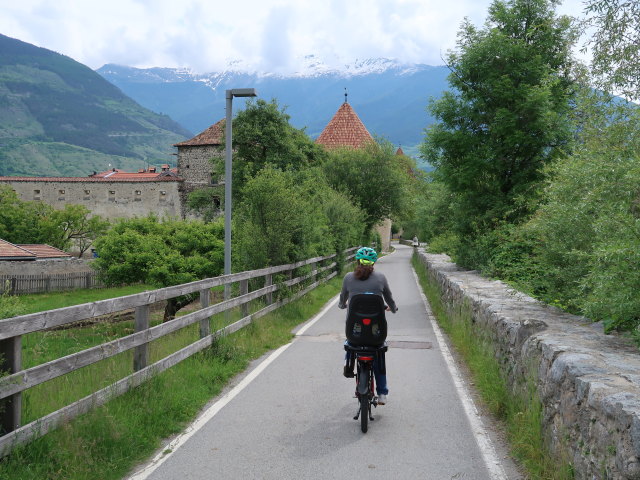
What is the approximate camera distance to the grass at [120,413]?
424cm

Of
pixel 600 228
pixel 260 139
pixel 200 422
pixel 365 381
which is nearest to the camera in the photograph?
pixel 365 381

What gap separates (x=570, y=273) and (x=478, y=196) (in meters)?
10.3

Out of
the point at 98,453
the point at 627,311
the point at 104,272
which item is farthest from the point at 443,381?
the point at 104,272

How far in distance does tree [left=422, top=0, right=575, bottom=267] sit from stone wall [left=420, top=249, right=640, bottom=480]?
1075 cm

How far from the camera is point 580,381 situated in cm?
415

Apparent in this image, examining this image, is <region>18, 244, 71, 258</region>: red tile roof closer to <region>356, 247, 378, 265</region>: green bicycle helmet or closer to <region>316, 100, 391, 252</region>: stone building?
<region>316, 100, 391, 252</region>: stone building

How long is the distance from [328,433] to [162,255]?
19.7 metres

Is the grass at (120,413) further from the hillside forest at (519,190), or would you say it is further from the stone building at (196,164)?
the stone building at (196,164)

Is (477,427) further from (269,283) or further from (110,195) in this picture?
(110,195)

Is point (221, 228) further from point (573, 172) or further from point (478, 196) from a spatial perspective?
point (573, 172)

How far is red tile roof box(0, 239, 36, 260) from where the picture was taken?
44406 millimetres

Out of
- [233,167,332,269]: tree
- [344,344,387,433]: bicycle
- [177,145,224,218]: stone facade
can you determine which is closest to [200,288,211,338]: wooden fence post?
[344,344,387,433]: bicycle

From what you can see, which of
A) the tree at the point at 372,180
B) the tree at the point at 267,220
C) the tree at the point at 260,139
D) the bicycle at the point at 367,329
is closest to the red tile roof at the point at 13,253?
the tree at the point at 260,139

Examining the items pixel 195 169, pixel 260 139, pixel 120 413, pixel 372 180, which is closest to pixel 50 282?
pixel 195 169
